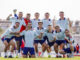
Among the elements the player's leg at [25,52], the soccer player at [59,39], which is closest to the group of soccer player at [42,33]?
the soccer player at [59,39]

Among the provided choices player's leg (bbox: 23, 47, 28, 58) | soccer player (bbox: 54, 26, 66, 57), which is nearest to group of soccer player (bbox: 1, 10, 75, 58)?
soccer player (bbox: 54, 26, 66, 57)

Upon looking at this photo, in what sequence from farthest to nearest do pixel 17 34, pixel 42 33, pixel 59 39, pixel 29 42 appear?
pixel 59 39 → pixel 17 34 → pixel 42 33 → pixel 29 42

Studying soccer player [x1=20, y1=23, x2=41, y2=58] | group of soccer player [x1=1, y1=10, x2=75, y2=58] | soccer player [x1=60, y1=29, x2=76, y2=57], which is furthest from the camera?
soccer player [x1=60, y1=29, x2=76, y2=57]

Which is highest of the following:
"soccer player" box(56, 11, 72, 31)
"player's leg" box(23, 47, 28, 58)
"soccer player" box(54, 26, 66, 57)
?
"soccer player" box(56, 11, 72, 31)

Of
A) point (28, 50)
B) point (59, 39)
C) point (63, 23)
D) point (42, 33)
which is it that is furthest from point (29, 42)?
point (63, 23)

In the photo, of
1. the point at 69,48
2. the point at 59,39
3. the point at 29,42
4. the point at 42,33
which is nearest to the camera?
the point at 29,42

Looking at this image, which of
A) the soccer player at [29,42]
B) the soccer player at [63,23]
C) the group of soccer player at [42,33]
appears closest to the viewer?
the soccer player at [29,42]

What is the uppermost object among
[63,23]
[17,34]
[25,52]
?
[63,23]

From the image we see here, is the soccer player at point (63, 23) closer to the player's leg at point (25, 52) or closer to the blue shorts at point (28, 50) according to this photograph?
the blue shorts at point (28, 50)

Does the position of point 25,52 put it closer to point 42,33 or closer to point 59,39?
point 42,33

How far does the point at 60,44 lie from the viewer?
63.2ft

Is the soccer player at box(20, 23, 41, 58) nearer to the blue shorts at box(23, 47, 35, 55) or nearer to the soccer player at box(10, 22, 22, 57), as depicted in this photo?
the blue shorts at box(23, 47, 35, 55)

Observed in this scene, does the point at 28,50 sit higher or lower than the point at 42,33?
lower

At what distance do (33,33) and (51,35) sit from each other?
3.88 ft
